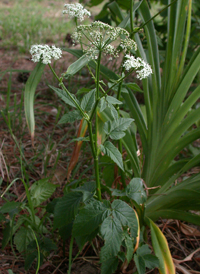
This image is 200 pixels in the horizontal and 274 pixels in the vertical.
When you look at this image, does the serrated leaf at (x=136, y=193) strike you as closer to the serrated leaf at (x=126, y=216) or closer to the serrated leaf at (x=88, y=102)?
the serrated leaf at (x=126, y=216)

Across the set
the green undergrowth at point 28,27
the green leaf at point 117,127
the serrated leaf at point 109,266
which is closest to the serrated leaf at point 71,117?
the green leaf at point 117,127

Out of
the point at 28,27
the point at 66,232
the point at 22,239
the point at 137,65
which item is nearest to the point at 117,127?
the point at 137,65

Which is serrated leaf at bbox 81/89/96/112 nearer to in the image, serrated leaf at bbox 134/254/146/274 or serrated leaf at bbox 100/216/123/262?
serrated leaf at bbox 100/216/123/262

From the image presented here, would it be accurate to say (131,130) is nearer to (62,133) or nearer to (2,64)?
(62,133)

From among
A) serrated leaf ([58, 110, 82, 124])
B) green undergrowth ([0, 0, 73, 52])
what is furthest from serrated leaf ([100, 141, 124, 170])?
green undergrowth ([0, 0, 73, 52])

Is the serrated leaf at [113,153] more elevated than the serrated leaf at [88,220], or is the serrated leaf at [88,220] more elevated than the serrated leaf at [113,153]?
the serrated leaf at [113,153]

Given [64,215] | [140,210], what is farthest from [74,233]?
[140,210]
